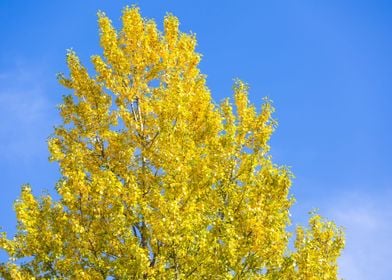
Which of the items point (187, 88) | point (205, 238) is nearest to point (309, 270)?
point (205, 238)

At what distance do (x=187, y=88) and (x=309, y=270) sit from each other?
757 centimetres

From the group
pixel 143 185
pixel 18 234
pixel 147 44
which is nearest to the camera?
pixel 18 234

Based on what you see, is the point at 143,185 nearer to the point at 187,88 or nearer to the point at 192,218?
the point at 192,218

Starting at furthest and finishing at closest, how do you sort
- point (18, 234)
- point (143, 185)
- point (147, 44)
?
point (147, 44) < point (143, 185) < point (18, 234)

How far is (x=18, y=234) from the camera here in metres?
14.3

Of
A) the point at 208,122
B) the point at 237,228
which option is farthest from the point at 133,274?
the point at 208,122

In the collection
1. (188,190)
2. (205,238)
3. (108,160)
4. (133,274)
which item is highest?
(108,160)

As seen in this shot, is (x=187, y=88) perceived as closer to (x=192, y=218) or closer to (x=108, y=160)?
(x=108, y=160)

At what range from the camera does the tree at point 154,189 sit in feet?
44.9

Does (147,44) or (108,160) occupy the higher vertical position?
(147,44)

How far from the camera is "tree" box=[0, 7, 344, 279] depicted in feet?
44.9

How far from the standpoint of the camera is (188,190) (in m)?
14.5

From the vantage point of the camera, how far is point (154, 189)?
45.9ft

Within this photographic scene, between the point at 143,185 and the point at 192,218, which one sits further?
the point at 143,185
